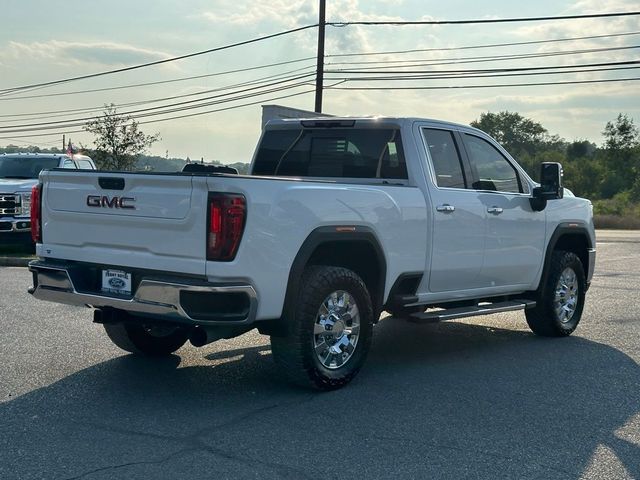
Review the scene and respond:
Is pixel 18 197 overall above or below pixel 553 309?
above

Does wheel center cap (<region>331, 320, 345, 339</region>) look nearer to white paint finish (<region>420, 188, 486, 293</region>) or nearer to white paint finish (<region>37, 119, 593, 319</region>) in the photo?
white paint finish (<region>37, 119, 593, 319</region>)

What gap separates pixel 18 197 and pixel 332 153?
34.6 feet

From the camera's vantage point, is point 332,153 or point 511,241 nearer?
point 332,153

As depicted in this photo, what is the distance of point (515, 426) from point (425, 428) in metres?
0.60

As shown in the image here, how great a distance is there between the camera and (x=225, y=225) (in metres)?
5.34

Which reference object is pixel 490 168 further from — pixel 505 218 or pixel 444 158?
pixel 444 158

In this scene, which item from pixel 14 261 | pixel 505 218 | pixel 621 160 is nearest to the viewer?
pixel 505 218

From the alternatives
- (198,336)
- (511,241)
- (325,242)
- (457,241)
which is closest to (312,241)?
(325,242)

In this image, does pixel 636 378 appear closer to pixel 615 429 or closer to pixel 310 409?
pixel 615 429

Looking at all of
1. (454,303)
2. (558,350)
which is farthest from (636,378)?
(454,303)

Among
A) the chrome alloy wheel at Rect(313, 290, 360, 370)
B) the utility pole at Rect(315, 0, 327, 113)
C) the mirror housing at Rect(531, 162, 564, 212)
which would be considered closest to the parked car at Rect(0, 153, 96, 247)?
the mirror housing at Rect(531, 162, 564, 212)

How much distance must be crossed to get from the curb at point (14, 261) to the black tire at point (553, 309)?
1014cm

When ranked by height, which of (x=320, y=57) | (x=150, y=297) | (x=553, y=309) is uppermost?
(x=320, y=57)

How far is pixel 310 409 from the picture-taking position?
18.6ft
